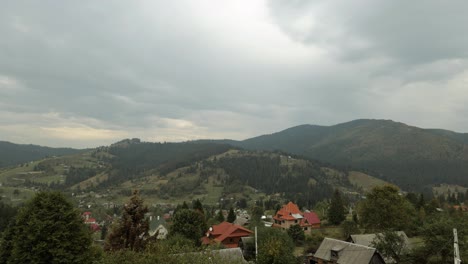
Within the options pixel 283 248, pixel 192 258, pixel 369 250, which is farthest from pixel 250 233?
pixel 192 258

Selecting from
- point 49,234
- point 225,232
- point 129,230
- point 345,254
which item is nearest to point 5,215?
point 225,232

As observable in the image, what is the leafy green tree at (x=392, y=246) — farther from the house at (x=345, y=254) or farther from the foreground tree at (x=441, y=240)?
the foreground tree at (x=441, y=240)

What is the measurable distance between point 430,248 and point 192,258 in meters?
36.5

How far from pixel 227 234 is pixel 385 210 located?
110ft

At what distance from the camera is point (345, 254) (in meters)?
49.2

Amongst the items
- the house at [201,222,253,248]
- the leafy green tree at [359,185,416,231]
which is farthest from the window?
the house at [201,222,253,248]

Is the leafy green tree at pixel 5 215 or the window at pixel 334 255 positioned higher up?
the window at pixel 334 255

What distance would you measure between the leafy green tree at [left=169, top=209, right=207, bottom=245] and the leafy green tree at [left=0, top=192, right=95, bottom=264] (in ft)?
110

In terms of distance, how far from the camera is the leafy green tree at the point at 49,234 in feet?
98.2

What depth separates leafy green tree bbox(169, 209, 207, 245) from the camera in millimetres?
65938

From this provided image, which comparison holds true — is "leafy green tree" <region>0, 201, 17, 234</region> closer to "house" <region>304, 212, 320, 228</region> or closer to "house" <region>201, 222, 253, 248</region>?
"house" <region>201, 222, 253, 248</region>

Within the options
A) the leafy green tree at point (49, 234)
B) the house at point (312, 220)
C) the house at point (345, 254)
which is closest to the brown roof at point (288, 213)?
the house at point (312, 220)

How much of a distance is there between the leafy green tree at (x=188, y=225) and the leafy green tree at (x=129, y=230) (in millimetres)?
28909

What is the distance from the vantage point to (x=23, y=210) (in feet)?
107
